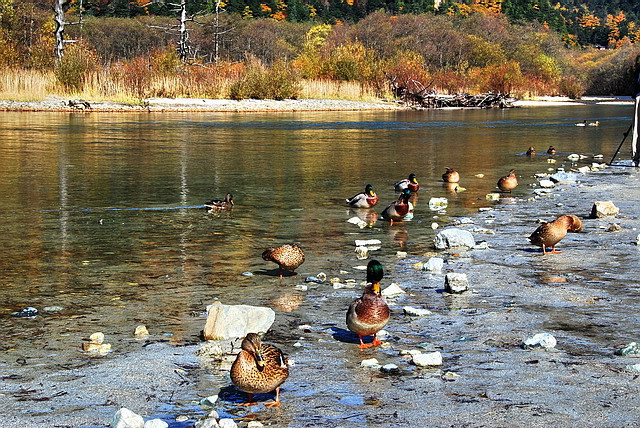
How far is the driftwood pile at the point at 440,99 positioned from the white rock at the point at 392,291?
5247 cm

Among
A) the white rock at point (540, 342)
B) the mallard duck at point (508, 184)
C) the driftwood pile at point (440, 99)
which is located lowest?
the white rock at point (540, 342)

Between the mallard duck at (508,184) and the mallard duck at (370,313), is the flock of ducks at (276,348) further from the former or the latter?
the mallard duck at (508,184)

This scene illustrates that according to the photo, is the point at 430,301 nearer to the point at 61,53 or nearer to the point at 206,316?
the point at 206,316

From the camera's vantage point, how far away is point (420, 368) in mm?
6383

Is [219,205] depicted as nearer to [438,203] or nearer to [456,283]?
[438,203]

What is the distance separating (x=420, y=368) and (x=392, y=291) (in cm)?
228

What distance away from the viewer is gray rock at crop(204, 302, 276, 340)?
707 cm

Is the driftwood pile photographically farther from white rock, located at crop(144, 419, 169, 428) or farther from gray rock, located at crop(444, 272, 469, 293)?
white rock, located at crop(144, 419, 169, 428)

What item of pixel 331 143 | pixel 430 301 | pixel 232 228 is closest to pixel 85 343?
pixel 430 301

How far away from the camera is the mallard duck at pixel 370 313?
22.1 ft

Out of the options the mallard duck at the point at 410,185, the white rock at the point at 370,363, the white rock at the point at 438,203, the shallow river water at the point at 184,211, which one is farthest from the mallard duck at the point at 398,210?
the white rock at the point at 370,363

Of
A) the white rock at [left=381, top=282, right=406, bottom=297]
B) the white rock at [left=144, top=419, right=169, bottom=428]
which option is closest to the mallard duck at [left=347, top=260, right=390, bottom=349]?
the white rock at [left=381, top=282, right=406, bottom=297]

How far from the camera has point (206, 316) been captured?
7.88 metres

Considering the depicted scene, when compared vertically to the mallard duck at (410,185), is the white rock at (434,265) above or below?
below
